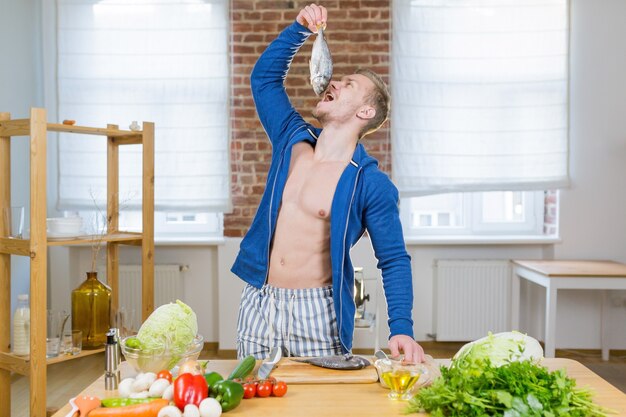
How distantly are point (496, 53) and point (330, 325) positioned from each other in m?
3.25

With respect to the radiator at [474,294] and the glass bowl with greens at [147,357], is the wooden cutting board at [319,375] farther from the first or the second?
the radiator at [474,294]

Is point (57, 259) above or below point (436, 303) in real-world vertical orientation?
above

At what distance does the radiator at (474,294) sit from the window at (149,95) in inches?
66.6

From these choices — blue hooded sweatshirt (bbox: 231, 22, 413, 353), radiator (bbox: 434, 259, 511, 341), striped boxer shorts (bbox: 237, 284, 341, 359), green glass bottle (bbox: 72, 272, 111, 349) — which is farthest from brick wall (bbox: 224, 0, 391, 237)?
striped boxer shorts (bbox: 237, 284, 341, 359)

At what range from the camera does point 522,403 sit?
4.04 ft

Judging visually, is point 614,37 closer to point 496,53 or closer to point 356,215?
point 496,53

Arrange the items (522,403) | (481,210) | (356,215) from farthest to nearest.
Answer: (481,210) < (356,215) < (522,403)

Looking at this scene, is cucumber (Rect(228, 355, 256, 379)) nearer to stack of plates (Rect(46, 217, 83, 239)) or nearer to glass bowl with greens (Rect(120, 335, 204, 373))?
glass bowl with greens (Rect(120, 335, 204, 373))

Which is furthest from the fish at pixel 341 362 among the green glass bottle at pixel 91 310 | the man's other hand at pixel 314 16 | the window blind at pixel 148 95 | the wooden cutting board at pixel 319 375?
the window blind at pixel 148 95

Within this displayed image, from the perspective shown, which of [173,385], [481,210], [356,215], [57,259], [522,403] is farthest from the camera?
[481,210]

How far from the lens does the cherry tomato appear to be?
4.86ft

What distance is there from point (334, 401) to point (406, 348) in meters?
0.35

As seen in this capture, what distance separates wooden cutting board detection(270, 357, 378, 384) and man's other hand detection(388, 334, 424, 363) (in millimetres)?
96

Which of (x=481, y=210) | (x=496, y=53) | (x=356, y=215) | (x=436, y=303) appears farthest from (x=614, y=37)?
(x=356, y=215)
